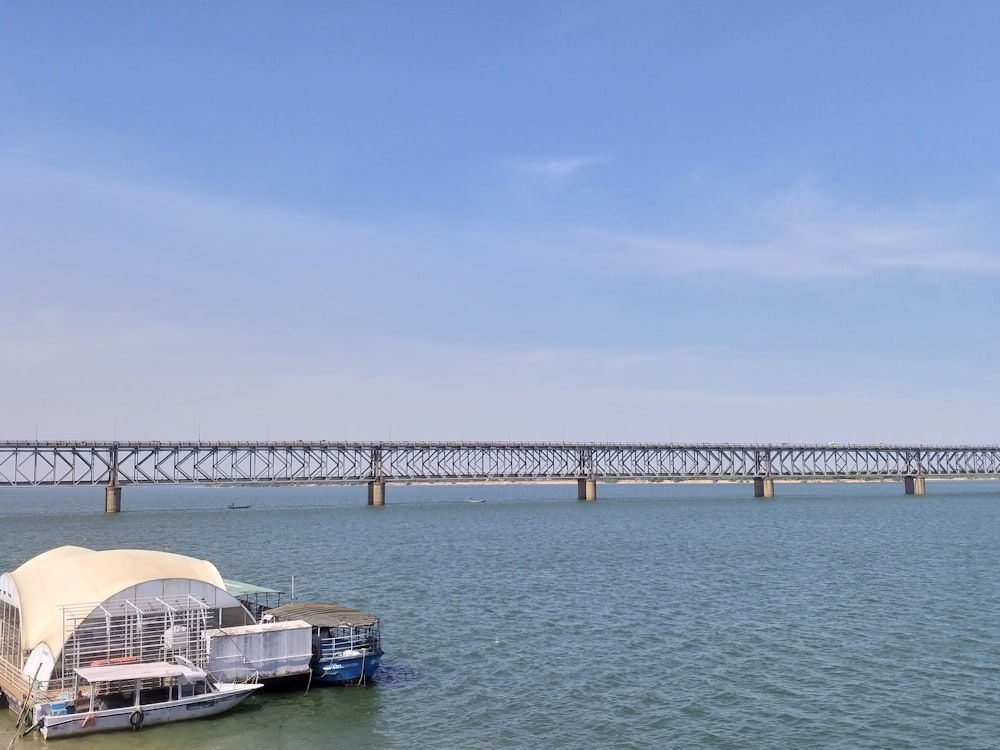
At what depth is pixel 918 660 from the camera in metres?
41.2

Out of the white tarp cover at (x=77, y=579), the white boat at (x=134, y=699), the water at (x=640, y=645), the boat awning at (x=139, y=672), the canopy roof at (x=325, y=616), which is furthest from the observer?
the canopy roof at (x=325, y=616)

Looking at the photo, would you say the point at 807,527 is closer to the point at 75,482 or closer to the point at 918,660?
the point at 918,660

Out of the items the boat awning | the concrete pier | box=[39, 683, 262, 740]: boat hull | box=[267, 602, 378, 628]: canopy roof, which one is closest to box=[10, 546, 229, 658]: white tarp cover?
the boat awning

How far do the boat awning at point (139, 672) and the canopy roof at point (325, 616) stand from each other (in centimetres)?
606

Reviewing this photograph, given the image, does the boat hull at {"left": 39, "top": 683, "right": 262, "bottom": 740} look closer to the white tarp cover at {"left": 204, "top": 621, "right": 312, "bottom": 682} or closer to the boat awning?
the boat awning

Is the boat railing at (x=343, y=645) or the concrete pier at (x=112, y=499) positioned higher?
the boat railing at (x=343, y=645)

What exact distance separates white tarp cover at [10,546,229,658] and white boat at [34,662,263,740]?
234 cm

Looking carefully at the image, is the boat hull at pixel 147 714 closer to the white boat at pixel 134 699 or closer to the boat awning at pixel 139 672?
the white boat at pixel 134 699

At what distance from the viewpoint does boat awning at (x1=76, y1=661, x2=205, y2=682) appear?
31.1 meters

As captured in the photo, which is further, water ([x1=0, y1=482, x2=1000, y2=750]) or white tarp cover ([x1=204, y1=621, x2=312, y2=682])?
white tarp cover ([x1=204, y1=621, x2=312, y2=682])

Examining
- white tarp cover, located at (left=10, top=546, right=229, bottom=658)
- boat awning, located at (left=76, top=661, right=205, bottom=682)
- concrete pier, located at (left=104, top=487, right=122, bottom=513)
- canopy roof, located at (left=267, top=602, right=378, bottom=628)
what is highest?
white tarp cover, located at (left=10, top=546, right=229, bottom=658)

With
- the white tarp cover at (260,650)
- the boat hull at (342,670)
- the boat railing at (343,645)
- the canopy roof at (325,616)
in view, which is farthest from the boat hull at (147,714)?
the canopy roof at (325,616)

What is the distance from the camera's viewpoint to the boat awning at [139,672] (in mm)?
31125

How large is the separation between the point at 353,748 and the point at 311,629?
8.31 metres
